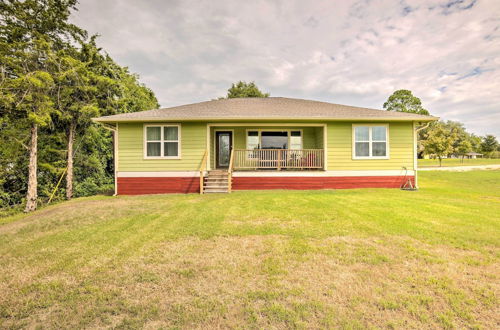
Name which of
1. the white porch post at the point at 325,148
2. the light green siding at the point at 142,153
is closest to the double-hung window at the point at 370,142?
the white porch post at the point at 325,148

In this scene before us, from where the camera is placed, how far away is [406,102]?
29.6 m

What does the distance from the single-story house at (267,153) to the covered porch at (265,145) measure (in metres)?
0.08

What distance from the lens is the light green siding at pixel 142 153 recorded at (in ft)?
31.2

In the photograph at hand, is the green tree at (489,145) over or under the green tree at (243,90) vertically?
under

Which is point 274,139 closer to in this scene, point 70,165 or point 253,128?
point 253,128

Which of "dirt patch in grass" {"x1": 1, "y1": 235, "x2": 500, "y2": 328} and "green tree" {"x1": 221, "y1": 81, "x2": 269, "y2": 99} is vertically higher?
"green tree" {"x1": 221, "y1": 81, "x2": 269, "y2": 99}

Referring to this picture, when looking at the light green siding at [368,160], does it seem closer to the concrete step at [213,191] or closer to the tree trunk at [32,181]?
Answer: the concrete step at [213,191]

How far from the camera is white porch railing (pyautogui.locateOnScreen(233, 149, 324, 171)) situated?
9.86 metres

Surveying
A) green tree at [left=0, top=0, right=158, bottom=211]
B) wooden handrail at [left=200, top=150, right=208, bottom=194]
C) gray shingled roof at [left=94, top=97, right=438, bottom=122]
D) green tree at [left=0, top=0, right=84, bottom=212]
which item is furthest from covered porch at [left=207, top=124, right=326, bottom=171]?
green tree at [left=0, top=0, right=84, bottom=212]

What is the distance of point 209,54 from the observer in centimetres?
1839

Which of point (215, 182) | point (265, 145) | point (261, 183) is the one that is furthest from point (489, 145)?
point (215, 182)

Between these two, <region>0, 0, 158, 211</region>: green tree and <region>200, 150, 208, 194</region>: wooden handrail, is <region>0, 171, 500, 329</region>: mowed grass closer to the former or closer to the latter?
<region>200, 150, 208, 194</region>: wooden handrail

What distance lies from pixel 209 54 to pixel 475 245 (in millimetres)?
19963

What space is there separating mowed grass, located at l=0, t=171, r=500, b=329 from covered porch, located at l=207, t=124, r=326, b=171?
518 centimetres
